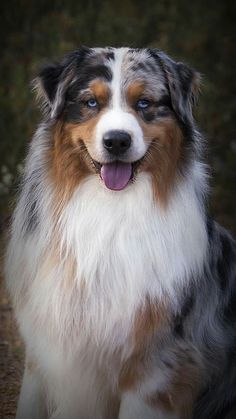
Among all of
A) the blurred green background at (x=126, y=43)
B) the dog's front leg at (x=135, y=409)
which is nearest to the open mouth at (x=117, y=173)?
the dog's front leg at (x=135, y=409)

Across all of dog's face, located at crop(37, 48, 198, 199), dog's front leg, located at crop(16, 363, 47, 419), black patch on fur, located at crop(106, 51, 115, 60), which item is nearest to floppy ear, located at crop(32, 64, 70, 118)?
dog's face, located at crop(37, 48, 198, 199)

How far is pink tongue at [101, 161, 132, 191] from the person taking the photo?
4.06m

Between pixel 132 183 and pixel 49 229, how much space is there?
512mm

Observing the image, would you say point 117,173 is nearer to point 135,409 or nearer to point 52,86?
point 52,86

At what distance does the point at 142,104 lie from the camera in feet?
13.4

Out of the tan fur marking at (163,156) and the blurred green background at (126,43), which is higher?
the tan fur marking at (163,156)

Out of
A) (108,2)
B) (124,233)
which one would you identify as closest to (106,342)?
(124,233)

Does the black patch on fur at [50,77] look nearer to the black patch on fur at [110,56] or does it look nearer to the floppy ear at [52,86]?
the floppy ear at [52,86]

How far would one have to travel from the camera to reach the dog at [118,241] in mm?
4094

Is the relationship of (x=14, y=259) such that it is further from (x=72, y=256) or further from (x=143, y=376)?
(x=143, y=376)

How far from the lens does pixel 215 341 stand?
439cm

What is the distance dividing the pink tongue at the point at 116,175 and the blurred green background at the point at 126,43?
4381mm

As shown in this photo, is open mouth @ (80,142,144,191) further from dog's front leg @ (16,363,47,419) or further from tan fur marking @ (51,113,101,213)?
dog's front leg @ (16,363,47,419)

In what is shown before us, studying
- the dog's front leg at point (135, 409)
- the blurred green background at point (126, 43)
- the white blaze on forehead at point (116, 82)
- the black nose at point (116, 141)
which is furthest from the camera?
the blurred green background at point (126, 43)
